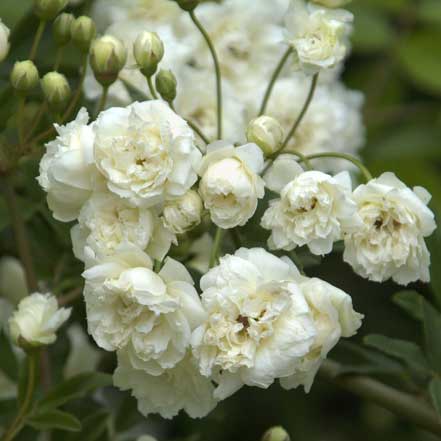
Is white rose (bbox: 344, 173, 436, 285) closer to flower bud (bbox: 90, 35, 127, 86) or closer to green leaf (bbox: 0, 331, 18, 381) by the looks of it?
flower bud (bbox: 90, 35, 127, 86)

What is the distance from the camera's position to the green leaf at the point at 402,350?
144 centimetres

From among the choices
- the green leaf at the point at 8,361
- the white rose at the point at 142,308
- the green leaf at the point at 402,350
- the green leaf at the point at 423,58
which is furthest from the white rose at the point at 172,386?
the green leaf at the point at 423,58

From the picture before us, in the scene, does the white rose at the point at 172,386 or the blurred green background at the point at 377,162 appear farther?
the blurred green background at the point at 377,162

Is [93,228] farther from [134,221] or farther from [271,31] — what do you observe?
[271,31]

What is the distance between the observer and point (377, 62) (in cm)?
249

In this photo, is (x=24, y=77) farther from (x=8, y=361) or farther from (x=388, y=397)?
(x=388, y=397)

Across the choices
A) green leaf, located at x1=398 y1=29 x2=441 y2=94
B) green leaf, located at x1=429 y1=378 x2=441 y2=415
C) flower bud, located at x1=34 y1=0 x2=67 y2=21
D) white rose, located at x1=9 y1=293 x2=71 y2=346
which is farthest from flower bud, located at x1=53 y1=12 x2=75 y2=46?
green leaf, located at x1=398 y1=29 x2=441 y2=94

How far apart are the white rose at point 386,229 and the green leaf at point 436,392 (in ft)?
0.71

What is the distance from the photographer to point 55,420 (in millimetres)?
1394

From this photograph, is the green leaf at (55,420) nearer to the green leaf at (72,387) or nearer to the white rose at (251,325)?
the green leaf at (72,387)

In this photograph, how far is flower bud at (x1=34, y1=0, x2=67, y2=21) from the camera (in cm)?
146

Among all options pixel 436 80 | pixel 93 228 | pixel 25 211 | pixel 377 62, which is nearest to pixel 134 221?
pixel 93 228

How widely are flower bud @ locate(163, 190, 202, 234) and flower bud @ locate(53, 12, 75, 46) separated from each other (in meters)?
0.37

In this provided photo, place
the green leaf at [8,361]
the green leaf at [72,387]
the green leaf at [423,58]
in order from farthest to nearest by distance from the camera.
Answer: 1. the green leaf at [423,58]
2. the green leaf at [8,361]
3. the green leaf at [72,387]
